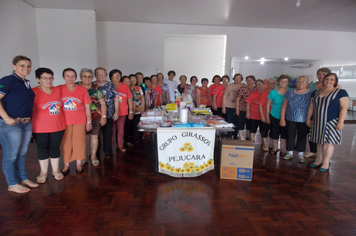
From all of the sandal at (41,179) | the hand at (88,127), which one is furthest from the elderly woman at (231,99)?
the sandal at (41,179)

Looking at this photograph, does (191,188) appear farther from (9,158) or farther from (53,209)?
(9,158)

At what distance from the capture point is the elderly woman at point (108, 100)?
125 inches

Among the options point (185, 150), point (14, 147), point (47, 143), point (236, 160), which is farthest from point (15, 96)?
point (236, 160)

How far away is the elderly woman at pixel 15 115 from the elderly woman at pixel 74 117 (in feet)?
1.36

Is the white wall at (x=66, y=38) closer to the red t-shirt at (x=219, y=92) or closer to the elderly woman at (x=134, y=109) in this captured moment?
the elderly woman at (x=134, y=109)

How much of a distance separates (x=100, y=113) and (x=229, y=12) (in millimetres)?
4756

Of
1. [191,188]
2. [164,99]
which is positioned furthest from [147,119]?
[164,99]

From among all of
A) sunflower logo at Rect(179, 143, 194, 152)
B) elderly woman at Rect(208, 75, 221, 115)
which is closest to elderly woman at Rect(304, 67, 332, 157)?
elderly woman at Rect(208, 75, 221, 115)

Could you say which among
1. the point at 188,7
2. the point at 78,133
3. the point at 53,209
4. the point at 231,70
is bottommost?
the point at 53,209

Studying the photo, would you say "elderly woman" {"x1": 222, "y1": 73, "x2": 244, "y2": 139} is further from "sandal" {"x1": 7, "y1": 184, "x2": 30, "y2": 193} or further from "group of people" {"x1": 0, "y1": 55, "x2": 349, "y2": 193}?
"sandal" {"x1": 7, "y1": 184, "x2": 30, "y2": 193}

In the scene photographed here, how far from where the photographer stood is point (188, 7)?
5469mm

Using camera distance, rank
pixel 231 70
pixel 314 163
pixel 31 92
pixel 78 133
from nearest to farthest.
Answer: pixel 31 92
pixel 78 133
pixel 314 163
pixel 231 70

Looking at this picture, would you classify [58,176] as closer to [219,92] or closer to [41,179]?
[41,179]

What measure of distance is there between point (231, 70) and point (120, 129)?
511 centimetres
